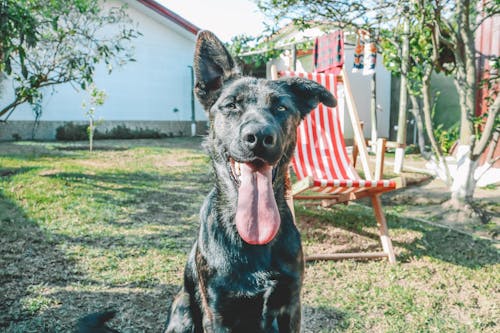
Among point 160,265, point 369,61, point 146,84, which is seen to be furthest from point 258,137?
point 146,84

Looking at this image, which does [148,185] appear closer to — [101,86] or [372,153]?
[372,153]

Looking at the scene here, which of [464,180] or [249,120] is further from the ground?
[249,120]

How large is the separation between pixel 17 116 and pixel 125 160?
6.44 meters

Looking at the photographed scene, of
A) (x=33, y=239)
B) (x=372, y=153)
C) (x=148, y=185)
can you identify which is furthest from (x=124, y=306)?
(x=372, y=153)

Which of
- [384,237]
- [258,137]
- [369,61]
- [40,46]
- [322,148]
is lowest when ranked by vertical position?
[384,237]

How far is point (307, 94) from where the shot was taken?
Result: 2662 millimetres

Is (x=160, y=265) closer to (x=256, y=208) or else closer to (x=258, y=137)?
(x=256, y=208)

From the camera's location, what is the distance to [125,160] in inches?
346

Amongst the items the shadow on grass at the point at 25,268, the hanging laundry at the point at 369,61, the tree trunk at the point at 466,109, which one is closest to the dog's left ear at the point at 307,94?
the shadow on grass at the point at 25,268

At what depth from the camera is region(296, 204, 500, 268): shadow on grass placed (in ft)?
12.7

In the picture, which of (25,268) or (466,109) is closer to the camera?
(25,268)

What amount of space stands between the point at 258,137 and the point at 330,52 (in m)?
5.13

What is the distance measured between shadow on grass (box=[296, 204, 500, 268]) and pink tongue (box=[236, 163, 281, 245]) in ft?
7.46

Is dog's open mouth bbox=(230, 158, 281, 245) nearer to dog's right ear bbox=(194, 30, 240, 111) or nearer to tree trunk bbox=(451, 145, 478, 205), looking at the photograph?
dog's right ear bbox=(194, 30, 240, 111)
